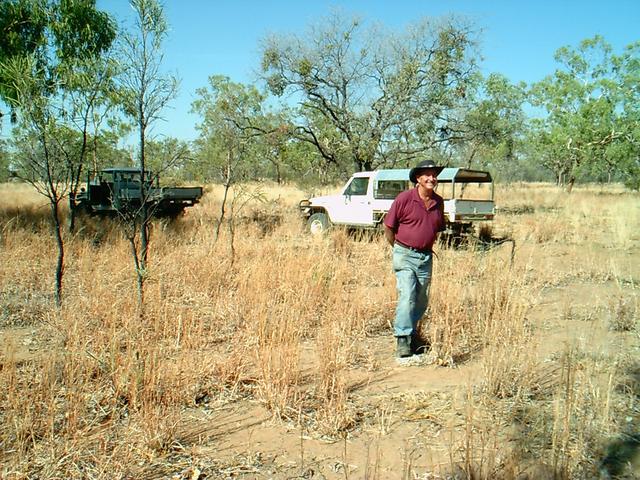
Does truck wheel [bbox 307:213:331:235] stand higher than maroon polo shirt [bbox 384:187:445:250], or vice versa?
maroon polo shirt [bbox 384:187:445:250]

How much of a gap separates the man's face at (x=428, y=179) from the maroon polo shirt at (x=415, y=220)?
9 cm

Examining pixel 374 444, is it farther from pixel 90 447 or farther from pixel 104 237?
pixel 104 237

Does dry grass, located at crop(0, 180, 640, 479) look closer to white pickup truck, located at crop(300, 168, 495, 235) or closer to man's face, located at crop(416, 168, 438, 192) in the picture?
man's face, located at crop(416, 168, 438, 192)

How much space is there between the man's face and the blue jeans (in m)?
0.55

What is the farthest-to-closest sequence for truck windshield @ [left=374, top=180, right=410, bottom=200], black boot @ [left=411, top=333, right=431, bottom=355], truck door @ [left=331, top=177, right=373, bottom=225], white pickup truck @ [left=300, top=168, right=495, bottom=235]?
truck door @ [left=331, top=177, right=373, bottom=225] < truck windshield @ [left=374, top=180, right=410, bottom=200] < white pickup truck @ [left=300, top=168, right=495, bottom=235] < black boot @ [left=411, top=333, right=431, bottom=355]

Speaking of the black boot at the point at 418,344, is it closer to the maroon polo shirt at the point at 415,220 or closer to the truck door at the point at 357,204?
the maroon polo shirt at the point at 415,220

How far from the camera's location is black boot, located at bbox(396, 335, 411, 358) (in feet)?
14.0

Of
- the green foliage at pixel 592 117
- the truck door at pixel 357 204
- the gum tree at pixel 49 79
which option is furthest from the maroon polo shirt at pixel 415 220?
the green foliage at pixel 592 117

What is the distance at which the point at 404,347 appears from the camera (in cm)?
426

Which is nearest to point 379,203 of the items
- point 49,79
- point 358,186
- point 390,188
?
point 390,188

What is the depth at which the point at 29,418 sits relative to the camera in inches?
111

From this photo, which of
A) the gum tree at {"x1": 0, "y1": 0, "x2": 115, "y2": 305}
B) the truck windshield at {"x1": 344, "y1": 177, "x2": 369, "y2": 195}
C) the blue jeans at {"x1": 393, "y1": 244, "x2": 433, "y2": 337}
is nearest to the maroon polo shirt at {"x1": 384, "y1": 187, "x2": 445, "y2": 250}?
the blue jeans at {"x1": 393, "y1": 244, "x2": 433, "y2": 337}

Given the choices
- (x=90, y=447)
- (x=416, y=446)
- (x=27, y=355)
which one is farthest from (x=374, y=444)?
(x=27, y=355)

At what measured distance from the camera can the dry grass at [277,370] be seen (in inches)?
105
